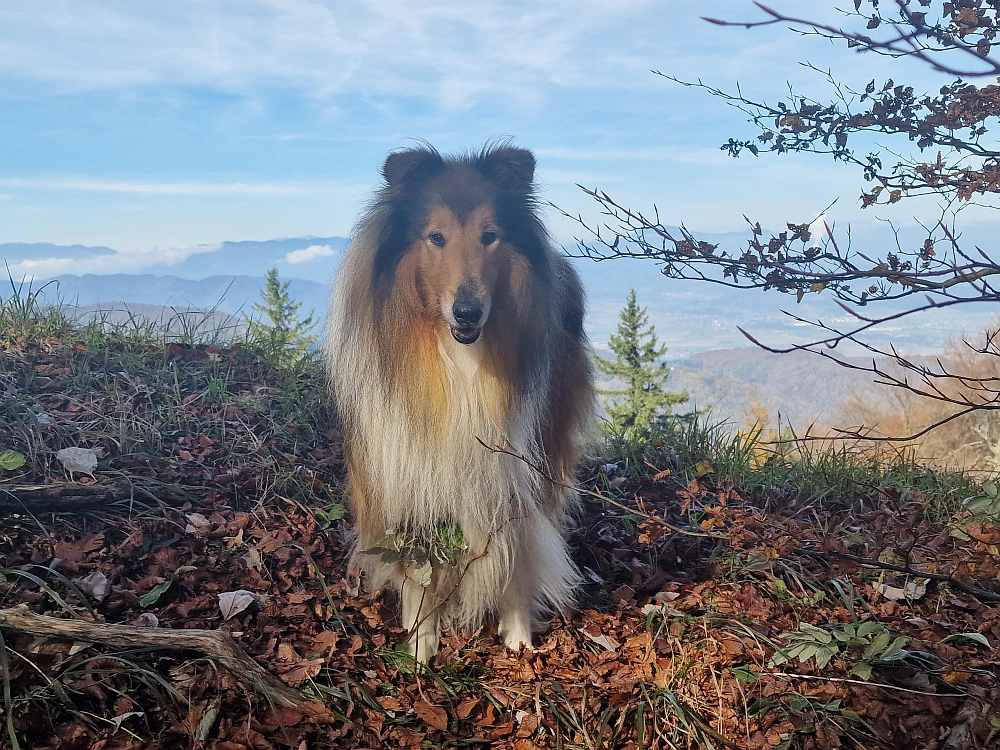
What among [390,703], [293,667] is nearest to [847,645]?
[390,703]

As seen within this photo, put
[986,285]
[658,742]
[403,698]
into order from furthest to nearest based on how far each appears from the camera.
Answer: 1. [403,698]
2. [658,742]
3. [986,285]

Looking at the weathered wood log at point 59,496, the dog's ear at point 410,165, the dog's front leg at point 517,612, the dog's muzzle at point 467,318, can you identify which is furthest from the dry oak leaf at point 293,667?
the dog's ear at point 410,165

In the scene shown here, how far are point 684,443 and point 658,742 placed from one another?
2653 mm

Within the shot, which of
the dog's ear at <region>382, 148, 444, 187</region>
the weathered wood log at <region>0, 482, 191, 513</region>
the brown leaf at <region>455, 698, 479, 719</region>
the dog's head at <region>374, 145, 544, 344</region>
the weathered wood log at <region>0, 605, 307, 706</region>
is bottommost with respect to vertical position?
the brown leaf at <region>455, 698, 479, 719</region>

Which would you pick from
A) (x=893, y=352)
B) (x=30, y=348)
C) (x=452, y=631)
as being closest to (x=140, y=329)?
(x=30, y=348)

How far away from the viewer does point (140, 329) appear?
5074mm

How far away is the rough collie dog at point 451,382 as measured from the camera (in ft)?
9.02

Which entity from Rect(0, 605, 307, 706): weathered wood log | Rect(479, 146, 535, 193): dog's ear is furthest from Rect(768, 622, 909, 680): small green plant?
Rect(479, 146, 535, 193): dog's ear

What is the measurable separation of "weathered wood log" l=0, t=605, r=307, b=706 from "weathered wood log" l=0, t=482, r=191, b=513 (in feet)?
2.71

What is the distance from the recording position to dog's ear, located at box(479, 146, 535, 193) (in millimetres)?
2867

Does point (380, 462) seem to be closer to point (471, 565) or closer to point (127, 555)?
point (471, 565)

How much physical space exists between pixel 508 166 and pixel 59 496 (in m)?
2.30

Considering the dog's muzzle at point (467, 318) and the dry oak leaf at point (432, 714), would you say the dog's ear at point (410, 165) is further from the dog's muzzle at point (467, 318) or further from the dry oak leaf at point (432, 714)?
the dry oak leaf at point (432, 714)

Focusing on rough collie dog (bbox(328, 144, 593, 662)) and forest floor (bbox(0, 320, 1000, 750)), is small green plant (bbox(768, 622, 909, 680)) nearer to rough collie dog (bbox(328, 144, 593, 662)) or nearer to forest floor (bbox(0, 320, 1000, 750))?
forest floor (bbox(0, 320, 1000, 750))
